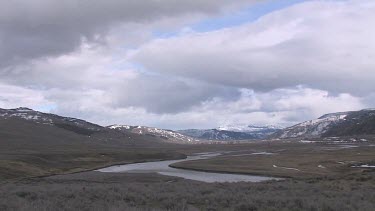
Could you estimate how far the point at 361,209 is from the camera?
17688 mm

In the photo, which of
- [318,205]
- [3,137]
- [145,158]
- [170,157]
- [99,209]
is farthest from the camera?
[3,137]

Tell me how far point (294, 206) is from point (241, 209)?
224 centimetres

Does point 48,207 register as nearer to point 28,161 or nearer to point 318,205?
point 318,205

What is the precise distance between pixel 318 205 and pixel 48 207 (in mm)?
10275

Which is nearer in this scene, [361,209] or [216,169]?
[361,209]

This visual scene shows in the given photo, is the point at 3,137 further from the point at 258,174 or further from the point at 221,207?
the point at 221,207

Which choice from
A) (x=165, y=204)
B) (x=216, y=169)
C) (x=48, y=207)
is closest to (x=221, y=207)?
(x=165, y=204)

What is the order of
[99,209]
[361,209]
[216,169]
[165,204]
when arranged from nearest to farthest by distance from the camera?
[99,209] < [361,209] < [165,204] < [216,169]

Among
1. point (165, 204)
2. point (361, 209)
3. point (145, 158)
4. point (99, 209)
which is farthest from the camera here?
point (145, 158)

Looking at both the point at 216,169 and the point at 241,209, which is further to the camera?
the point at 216,169

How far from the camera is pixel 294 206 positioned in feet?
64.7

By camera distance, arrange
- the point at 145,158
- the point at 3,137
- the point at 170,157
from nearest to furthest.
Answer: the point at 145,158, the point at 170,157, the point at 3,137

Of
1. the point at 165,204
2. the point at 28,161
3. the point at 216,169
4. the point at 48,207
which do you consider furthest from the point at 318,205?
the point at 28,161

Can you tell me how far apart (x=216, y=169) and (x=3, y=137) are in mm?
141262
